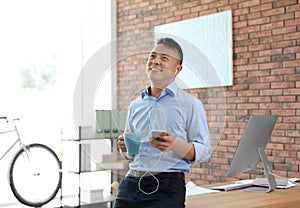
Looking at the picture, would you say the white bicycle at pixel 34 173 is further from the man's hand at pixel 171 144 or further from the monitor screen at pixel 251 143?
the man's hand at pixel 171 144

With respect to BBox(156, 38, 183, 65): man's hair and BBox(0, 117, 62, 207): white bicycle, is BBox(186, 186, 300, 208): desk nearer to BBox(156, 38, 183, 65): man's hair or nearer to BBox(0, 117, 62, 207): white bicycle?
BBox(156, 38, 183, 65): man's hair

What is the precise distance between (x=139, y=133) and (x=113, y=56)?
0.29 m

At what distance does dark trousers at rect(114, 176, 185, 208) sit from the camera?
2.01 meters

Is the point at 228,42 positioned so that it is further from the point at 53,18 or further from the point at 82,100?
the point at 82,100

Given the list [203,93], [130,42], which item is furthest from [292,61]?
[130,42]

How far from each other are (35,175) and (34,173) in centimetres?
3

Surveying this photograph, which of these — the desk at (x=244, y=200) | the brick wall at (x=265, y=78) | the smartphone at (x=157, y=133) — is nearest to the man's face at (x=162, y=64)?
the smartphone at (x=157, y=133)

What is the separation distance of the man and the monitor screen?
2.44ft

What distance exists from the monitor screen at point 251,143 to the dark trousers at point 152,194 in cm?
74

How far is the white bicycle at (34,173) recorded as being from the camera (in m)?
5.54

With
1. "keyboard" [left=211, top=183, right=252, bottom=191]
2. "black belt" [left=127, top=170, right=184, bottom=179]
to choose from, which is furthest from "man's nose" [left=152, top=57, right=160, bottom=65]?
"keyboard" [left=211, top=183, right=252, bottom=191]

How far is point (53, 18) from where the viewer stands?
611 centimetres

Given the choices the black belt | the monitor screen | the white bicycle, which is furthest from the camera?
the white bicycle

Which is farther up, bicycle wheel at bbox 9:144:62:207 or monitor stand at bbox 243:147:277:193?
monitor stand at bbox 243:147:277:193
